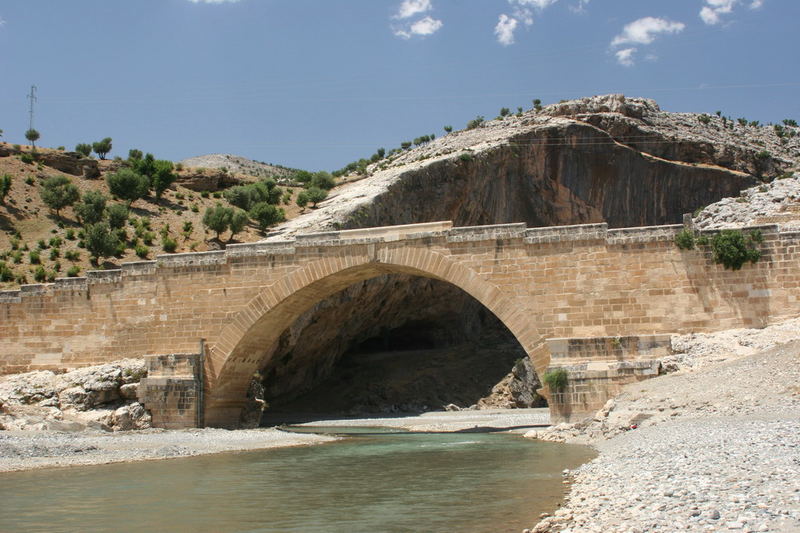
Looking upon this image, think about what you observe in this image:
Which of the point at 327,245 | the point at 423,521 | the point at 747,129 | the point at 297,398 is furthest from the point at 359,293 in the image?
the point at 747,129

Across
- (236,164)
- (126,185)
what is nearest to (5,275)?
(126,185)

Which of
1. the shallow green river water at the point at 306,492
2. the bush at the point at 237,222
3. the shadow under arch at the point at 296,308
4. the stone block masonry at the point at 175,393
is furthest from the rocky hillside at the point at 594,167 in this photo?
the shallow green river water at the point at 306,492

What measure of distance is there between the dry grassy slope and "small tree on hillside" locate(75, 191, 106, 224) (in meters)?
0.69

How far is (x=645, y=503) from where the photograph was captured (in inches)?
282

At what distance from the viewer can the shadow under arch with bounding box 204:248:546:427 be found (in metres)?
19.4

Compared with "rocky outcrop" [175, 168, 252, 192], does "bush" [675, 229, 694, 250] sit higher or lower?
lower

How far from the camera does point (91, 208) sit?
3756 cm

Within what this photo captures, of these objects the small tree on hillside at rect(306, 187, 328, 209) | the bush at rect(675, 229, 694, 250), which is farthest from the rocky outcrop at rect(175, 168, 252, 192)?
the bush at rect(675, 229, 694, 250)

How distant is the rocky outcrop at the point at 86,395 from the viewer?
69.5ft

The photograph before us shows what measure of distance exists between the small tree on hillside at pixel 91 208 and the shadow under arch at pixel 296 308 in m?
18.2

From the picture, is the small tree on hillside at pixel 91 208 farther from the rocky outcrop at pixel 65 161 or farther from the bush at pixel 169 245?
the rocky outcrop at pixel 65 161

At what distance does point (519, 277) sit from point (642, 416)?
5.34m

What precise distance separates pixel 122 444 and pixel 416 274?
9.05 m

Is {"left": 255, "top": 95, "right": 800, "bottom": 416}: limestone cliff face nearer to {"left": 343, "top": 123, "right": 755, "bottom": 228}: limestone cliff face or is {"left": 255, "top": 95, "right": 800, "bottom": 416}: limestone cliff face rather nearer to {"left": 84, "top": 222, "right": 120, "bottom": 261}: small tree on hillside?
{"left": 343, "top": 123, "right": 755, "bottom": 228}: limestone cliff face
